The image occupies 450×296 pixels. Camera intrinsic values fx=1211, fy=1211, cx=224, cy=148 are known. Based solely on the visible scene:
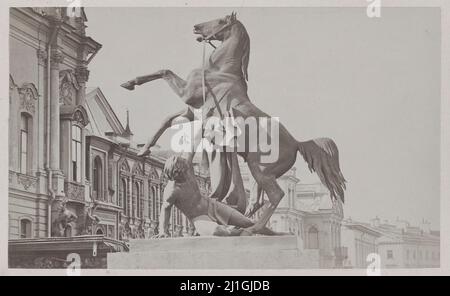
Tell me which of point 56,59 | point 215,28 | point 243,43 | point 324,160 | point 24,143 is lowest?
point 324,160

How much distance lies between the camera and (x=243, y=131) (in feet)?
39.1

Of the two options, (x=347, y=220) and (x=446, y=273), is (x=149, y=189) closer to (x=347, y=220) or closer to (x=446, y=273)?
(x=347, y=220)

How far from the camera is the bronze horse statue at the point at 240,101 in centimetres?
1191

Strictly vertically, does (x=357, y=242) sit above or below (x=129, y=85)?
below

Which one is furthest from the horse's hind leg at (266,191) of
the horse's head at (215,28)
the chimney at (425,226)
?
the chimney at (425,226)

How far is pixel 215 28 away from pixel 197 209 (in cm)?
179

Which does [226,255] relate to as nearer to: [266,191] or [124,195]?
[266,191]

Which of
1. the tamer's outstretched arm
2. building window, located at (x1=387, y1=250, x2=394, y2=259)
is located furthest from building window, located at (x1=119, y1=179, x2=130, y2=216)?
building window, located at (x1=387, y1=250, x2=394, y2=259)

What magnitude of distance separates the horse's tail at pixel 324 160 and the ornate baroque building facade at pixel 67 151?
103 cm

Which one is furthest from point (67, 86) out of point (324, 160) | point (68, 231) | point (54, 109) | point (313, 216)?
point (313, 216)

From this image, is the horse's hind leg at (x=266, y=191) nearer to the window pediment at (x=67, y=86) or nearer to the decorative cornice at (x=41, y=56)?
the window pediment at (x=67, y=86)

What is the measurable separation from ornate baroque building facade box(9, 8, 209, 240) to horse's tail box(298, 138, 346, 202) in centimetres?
103
